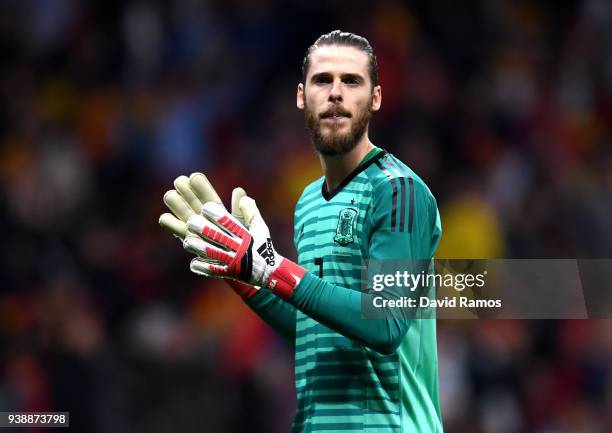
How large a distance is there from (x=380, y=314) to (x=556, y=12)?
21.9 ft

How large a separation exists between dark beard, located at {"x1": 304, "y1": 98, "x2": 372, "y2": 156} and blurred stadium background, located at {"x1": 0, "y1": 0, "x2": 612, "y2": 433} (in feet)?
9.23

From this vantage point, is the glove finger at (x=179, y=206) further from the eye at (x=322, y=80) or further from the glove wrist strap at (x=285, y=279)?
the eye at (x=322, y=80)

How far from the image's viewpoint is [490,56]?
8.56 meters

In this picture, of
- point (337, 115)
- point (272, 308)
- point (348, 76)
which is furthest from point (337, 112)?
point (272, 308)

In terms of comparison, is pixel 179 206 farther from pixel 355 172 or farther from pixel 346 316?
pixel 346 316

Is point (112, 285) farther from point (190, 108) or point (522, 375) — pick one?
point (522, 375)

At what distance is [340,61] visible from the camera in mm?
3414

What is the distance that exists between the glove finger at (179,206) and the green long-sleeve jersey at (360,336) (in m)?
0.40

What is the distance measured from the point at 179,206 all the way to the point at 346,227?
0.53 m

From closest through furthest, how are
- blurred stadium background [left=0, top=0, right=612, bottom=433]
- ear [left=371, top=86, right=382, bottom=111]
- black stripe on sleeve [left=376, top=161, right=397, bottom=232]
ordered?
black stripe on sleeve [left=376, top=161, right=397, bottom=232], ear [left=371, top=86, right=382, bottom=111], blurred stadium background [left=0, top=0, right=612, bottom=433]

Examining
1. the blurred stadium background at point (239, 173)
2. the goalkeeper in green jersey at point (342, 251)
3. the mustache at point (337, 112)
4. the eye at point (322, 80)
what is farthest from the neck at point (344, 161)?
the blurred stadium background at point (239, 173)

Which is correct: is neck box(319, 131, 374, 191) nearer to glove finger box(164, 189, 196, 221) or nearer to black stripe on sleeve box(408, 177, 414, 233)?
black stripe on sleeve box(408, 177, 414, 233)

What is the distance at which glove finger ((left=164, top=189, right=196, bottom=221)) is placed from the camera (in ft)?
11.1

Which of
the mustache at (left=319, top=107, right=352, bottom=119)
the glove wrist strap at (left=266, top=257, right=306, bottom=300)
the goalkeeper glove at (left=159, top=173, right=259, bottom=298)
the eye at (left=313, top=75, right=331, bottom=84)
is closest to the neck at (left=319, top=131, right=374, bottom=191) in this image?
the mustache at (left=319, top=107, right=352, bottom=119)
